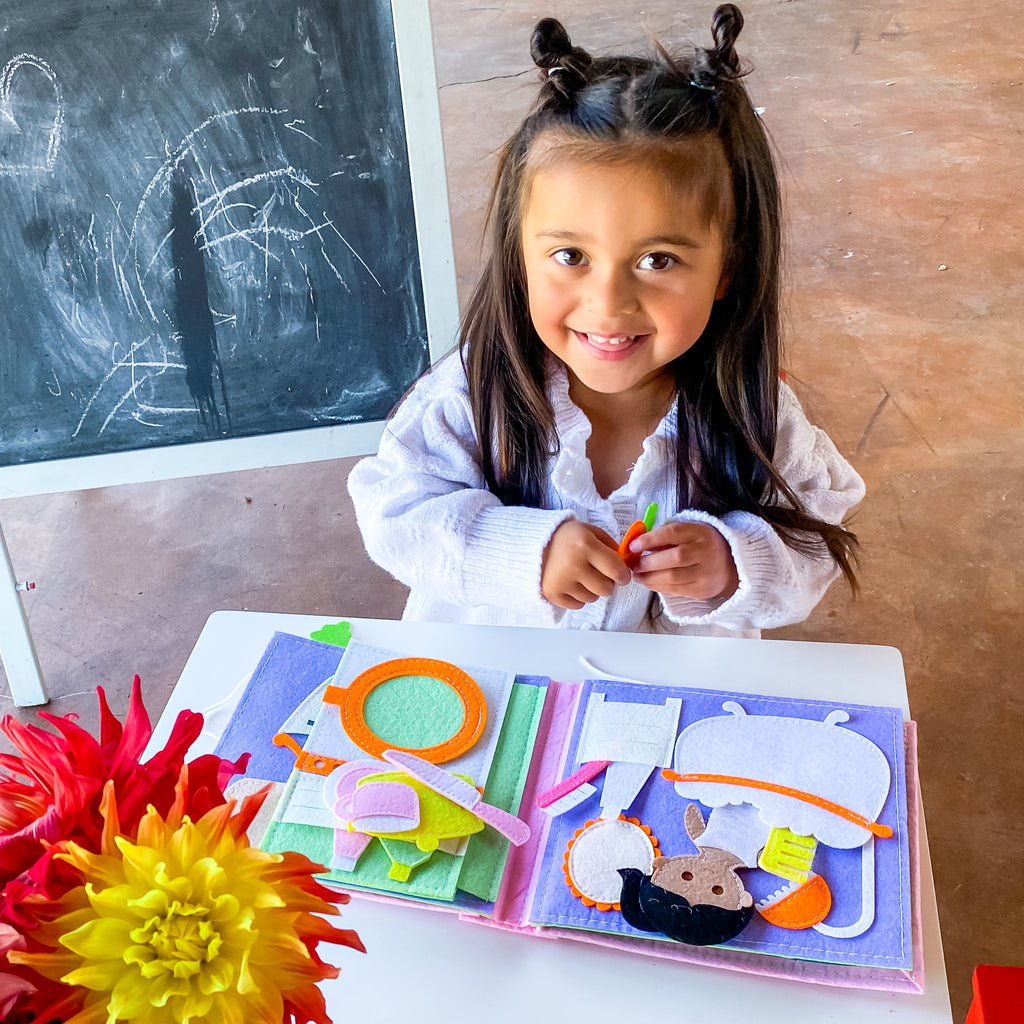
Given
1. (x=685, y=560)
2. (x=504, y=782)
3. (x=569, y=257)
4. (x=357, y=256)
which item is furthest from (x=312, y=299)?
(x=504, y=782)

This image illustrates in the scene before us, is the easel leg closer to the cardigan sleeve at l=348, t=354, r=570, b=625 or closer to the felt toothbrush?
the cardigan sleeve at l=348, t=354, r=570, b=625

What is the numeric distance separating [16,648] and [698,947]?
1.34 meters

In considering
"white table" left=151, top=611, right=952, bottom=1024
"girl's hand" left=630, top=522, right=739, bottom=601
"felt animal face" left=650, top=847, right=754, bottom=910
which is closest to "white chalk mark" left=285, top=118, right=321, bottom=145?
"girl's hand" left=630, top=522, right=739, bottom=601

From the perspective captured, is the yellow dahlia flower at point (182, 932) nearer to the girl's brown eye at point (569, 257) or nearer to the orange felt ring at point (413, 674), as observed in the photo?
the orange felt ring at point (413, 674)

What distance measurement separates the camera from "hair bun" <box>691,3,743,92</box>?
81 centimetres

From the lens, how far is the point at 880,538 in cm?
198

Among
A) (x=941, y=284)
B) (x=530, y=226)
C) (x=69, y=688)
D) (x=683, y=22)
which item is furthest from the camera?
(x=683, y=22)

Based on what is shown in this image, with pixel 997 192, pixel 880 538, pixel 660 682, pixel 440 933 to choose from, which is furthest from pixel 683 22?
pixel 440 933

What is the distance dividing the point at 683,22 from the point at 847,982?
3.55 metres

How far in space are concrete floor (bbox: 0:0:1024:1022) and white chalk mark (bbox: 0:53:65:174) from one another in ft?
2.82

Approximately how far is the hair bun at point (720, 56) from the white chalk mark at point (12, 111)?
0.69 metres

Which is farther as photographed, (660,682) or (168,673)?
(168,673)

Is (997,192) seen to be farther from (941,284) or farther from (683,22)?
(683,22)

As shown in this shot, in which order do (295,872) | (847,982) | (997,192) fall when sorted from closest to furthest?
1. (295,872)
2. (847,982)
3. (997,192)
